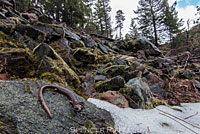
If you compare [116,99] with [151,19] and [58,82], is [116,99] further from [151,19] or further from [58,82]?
[151,19]

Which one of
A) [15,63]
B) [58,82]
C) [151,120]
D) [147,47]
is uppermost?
[147,47]

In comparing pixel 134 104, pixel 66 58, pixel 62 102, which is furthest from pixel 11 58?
pixel 134 104

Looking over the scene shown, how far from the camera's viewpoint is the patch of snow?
1.93 meters

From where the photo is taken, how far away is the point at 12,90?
1926 mm

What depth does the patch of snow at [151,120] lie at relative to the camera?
1.93m

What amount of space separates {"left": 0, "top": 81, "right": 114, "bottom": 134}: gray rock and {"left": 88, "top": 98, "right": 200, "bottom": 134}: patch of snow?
238mm

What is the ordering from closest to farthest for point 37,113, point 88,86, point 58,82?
point 37,113, point 58,82, point 88,86

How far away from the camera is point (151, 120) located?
2.22 metres

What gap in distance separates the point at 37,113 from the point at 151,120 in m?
→ 2.08

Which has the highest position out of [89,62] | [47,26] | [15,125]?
[47,26]

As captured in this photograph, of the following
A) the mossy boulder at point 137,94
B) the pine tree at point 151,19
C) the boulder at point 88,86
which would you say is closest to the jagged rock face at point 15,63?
the boulder at point 88,86

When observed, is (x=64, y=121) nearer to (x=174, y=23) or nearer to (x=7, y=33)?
(x=7, y=33)

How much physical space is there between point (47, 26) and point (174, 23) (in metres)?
21.9

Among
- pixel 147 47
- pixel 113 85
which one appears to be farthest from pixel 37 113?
pixel 147 47
